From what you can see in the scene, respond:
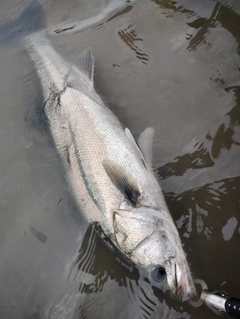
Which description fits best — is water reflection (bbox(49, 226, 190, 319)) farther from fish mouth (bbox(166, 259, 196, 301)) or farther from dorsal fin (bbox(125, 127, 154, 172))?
dorsal fin (bbox(125, 127, 154, 172))

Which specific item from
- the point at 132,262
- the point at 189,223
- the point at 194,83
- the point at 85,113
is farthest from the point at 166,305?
the point at 194,83

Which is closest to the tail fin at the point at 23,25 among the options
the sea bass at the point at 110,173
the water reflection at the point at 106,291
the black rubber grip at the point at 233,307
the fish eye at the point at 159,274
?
the sea bass at the point at 110,173

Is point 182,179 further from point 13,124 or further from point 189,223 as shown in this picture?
point 13,124

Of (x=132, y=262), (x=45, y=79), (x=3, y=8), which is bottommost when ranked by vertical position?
(x=132, y=262)

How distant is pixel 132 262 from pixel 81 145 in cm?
116

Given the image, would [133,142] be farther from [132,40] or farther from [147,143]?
[132,40]

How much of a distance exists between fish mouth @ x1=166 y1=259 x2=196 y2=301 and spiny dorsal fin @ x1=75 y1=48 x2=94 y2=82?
2110 mm

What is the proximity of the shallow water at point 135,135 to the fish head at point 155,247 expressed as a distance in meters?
0.25

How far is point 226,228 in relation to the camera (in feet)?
10.3

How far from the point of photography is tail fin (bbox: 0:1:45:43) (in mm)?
4352

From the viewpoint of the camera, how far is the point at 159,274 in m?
2.86

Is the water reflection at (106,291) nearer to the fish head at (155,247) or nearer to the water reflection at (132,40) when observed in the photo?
the fish head at (155,247)

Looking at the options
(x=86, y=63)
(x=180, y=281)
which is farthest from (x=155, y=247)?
(x=86, y=63)

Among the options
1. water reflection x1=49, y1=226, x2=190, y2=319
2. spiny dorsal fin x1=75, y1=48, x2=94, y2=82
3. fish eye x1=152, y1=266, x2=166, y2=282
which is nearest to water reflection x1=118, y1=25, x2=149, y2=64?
spiny dorsal fin x1=75, y1=48, x2=94, y2=82
